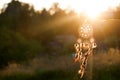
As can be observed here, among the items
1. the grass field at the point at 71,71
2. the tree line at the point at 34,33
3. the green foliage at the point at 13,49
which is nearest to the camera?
the grass field at the point at 71,71

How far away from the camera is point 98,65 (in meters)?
17.8

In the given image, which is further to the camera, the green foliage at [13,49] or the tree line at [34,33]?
the tree line at [34,33]

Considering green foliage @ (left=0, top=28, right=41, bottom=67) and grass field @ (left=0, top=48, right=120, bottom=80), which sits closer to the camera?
grass field @ (left=0, top=48, right=120, bottom=80)

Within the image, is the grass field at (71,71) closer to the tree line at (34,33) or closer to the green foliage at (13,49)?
the tree line at (34,33)

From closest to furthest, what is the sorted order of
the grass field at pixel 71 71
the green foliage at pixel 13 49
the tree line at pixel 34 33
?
the grass field at pixel 71 71, the green foliage at pixel 13 49, the tree line at pixel 34 33

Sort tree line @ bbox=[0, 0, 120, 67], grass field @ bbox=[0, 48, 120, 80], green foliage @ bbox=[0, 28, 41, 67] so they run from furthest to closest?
tree line @ bbox=[0, 0, 120, 67] < green foliage @ bbox=[0, 28, 41, 67] < grass field @ bbox=[0, 48, 120, 80]

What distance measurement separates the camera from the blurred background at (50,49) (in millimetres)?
16906

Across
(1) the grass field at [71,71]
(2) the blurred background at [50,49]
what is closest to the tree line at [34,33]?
(2) the blurred background at [50,49]

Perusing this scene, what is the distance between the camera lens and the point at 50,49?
45156 mm

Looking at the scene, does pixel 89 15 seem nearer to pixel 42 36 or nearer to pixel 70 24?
pixel 42 36

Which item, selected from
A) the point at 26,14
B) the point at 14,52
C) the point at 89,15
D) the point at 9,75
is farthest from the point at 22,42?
the point at 89,15

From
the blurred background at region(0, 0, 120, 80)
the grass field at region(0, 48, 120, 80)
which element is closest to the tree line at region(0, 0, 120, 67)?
the blurred background at region(0, 0, 120, 80)

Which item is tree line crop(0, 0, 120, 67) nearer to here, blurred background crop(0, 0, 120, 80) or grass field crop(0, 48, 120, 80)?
blurred background crop(0, 0, 120, 80)

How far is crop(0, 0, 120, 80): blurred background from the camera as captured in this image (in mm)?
16906
